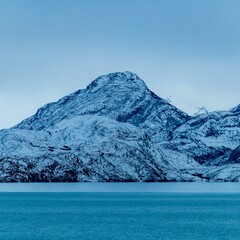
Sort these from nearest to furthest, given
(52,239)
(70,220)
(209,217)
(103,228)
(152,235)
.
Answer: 1. (52,239)
2. (152,235)
3. (103,228)
4. (70,220)
5. (209,217)

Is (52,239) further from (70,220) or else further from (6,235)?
(70,220)

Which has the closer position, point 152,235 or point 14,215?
point 152,235

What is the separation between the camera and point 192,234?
5187 inches

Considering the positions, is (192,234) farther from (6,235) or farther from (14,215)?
(14,215)

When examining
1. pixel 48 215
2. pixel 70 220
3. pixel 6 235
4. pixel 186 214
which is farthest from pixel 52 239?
pixel 186 214

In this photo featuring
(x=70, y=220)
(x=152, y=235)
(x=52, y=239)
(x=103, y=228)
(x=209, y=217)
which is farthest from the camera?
(x=209, y=217)

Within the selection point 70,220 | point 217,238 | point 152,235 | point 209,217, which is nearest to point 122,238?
point 152,235

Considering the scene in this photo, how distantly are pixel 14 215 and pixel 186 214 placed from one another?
44028 millimetres

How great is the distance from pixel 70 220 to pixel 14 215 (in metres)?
22.1

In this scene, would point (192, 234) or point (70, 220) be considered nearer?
point (192, 234)

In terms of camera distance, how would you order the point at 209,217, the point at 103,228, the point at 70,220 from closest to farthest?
the point at 103,228 < the point at 70,220 < the point at 209,217

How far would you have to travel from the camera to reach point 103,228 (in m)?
143

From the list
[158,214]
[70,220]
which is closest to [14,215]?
[70,220]

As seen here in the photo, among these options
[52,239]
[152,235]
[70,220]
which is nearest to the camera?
[52,239]
